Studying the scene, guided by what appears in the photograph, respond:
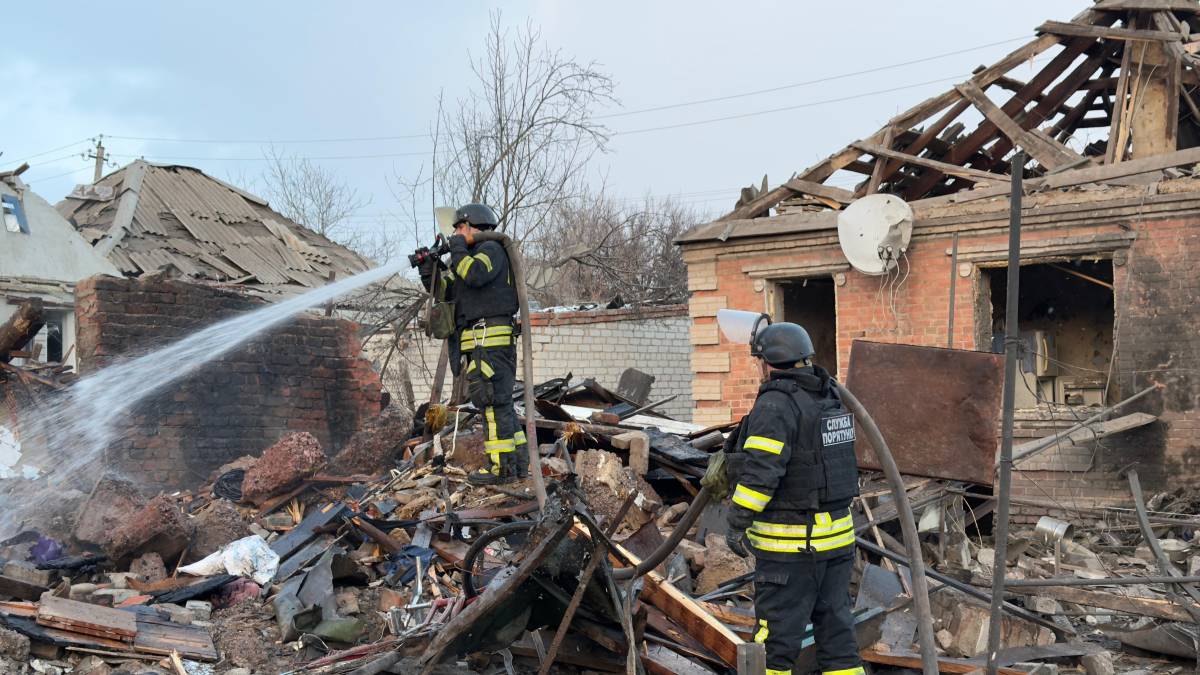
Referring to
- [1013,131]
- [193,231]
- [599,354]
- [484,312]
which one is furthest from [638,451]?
[193,231]

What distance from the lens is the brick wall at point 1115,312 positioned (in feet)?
32.1

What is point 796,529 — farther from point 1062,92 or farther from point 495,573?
point 1062,92

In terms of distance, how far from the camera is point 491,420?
24.3ft

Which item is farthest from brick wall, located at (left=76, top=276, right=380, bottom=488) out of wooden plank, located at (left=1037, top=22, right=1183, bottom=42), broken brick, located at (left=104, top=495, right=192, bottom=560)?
wooden plank, located at (left=1037, top=22, right=1183, bottom=42)

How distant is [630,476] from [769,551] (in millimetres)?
3190

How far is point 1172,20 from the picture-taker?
34.3 ft

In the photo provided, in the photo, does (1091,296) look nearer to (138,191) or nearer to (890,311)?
(890,311)

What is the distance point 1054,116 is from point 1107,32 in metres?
1.85

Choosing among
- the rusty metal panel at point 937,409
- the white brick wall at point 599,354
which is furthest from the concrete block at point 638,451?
the white brick wall at point 599,354

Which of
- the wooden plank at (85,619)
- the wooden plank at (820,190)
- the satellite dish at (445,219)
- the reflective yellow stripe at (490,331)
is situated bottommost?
the wooden plank at (85,619)

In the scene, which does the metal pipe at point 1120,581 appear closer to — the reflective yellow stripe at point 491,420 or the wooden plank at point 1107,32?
the reflective yellow stripe at point 491,420

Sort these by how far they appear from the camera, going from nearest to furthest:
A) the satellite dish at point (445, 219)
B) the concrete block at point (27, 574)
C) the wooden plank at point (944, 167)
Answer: the concrete block at point (27, 574), the satellite dish at point (445, 219), the wooden plank at point (944, 167)

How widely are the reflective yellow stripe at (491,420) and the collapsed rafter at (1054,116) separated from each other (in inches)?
219

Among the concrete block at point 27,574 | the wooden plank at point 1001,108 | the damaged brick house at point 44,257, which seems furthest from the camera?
the damaged brick house at point 44,257
